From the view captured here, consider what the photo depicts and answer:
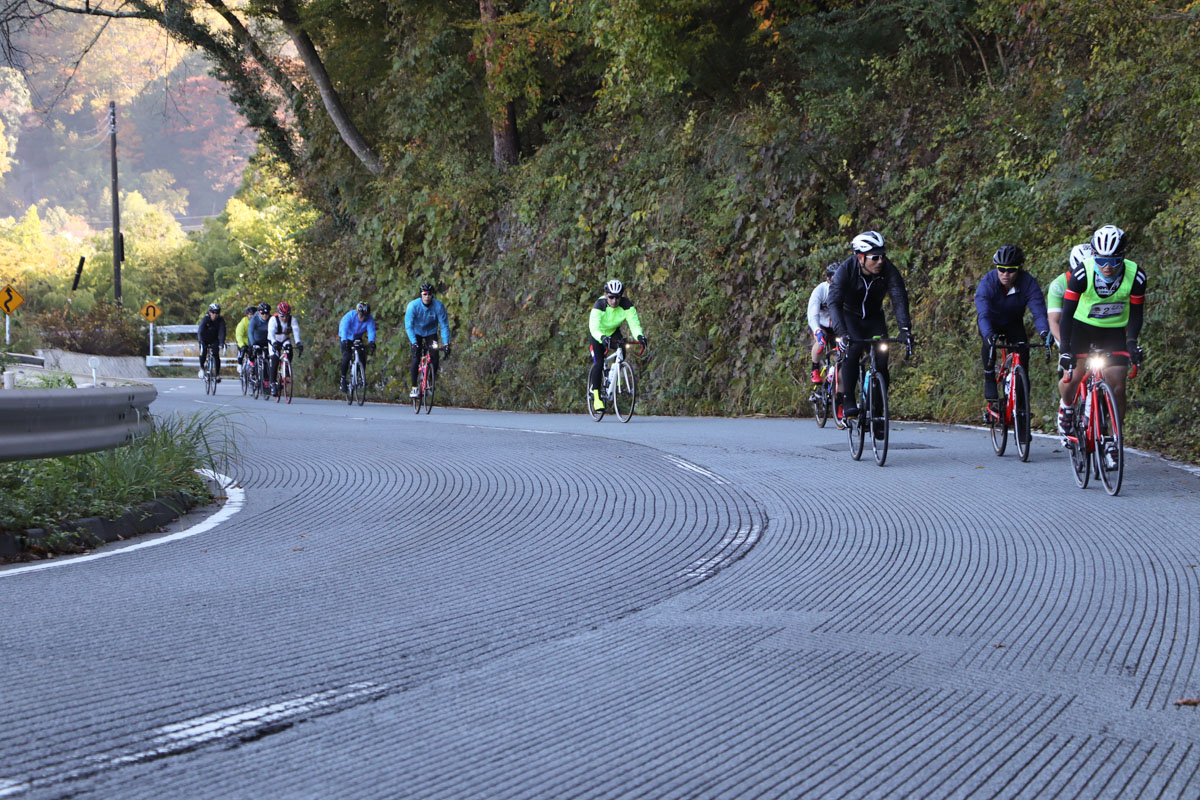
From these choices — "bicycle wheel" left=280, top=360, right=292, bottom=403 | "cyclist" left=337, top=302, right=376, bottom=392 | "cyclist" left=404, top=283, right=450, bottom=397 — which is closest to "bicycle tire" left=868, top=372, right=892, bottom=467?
"cyclist" left=404, top=283, right=450, bottom=397

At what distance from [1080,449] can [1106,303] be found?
1.20 meters

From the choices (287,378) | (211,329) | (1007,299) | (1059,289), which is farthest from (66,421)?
(211,329)

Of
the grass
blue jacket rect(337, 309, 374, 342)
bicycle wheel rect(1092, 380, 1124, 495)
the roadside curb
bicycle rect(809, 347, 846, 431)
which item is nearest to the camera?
the roadside curb

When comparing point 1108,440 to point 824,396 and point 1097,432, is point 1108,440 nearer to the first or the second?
point 1097,432

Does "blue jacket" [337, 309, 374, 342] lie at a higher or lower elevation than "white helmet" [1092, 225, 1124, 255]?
lower

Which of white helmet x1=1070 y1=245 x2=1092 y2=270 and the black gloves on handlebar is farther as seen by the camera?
Result: white helmet x1=1070 y1=245 x2=1092 y2=270

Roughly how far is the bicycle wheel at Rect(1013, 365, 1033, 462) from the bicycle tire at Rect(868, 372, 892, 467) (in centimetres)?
127

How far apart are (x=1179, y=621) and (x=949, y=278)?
13526mm

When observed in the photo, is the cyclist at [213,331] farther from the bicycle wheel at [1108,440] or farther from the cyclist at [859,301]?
the bicycle wheel at [1108,440]

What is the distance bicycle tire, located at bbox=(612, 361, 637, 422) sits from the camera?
1844 centimetres

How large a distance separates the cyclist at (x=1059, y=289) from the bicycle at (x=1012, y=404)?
1.29 m

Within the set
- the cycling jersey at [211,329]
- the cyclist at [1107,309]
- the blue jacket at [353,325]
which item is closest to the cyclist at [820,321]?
the cyclist at [1107,309]

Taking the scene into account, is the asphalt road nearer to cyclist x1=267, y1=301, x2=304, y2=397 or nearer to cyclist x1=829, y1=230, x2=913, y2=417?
cyclist x1=829, y1=230, x2=913, y2=417

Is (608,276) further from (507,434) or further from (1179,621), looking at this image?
(1179,621)
